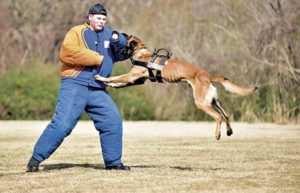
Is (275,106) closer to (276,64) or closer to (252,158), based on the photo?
(276,64)

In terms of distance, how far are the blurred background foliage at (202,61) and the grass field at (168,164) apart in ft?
16.0

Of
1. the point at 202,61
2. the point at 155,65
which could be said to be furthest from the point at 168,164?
the point at 202,61

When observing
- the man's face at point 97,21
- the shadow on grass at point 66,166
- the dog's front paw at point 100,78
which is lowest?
the shadow on grass at point 66,166

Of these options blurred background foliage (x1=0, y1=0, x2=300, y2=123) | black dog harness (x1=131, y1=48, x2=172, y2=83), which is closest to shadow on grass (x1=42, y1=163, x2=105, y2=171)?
black dog harness (x1=131, y1=48, x2=172, y2=83)

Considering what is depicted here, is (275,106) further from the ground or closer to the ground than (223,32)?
closer to the ground

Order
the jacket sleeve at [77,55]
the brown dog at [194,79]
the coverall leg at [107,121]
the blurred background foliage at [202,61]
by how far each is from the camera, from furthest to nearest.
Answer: the blurred background foliage at [202,61] → the brown dog at [194,79] → the coverall leg at [107,121] → the jacket sleeve at [77,55]

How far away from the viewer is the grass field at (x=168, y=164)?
863 cm

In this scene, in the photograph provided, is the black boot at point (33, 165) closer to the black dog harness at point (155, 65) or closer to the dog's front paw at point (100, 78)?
the dog's front paw at point (100, 78)

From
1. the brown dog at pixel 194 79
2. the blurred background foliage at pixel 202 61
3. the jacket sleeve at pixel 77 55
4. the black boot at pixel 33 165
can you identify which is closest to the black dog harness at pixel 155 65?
the brown dog at pixel 194 79

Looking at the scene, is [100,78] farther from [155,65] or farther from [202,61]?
[202,61]

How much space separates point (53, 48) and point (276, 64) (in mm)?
14217

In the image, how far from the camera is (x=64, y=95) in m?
9.89

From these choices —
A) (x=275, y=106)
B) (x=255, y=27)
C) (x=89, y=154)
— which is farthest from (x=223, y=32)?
(x=89, y=154)

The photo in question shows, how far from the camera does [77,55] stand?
9.77m
